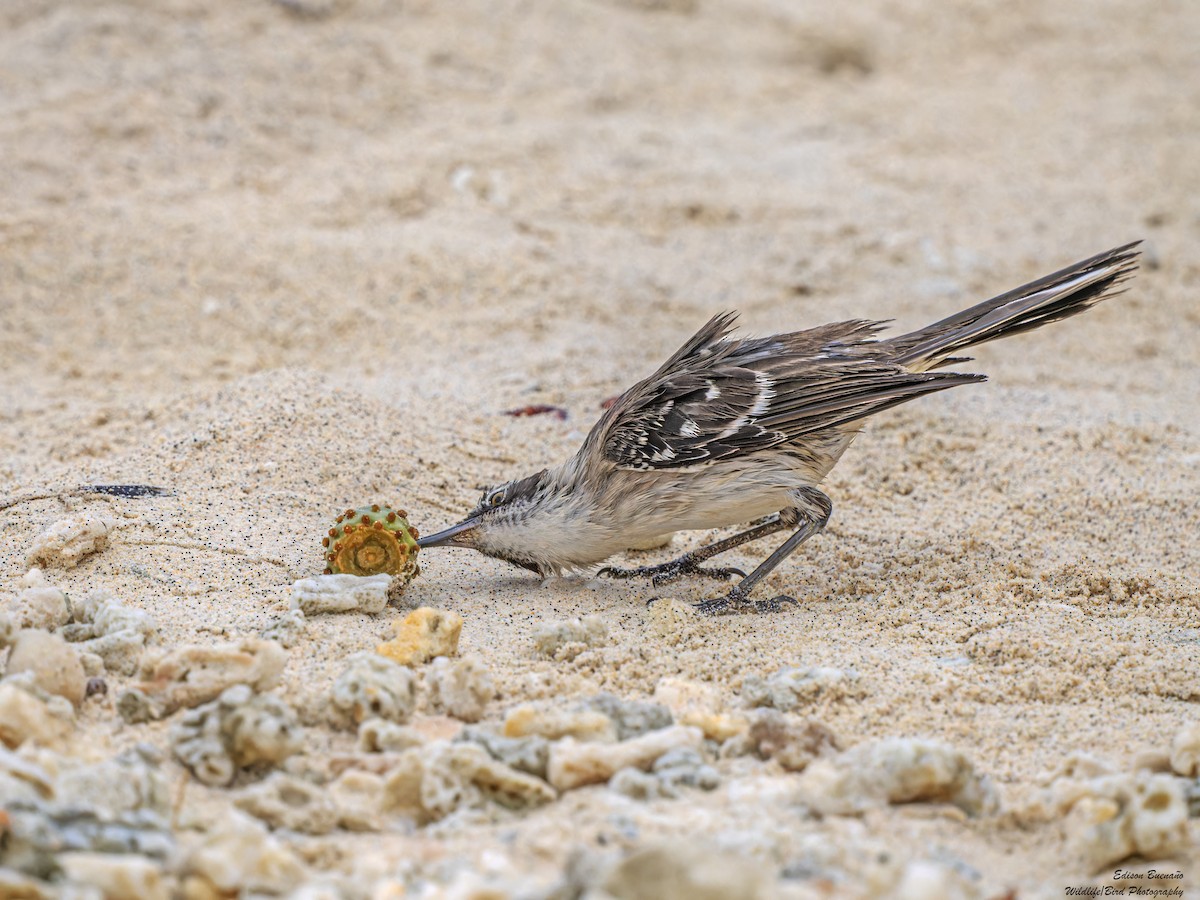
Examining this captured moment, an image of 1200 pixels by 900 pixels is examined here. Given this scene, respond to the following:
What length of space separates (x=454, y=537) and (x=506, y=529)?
201 millimetres

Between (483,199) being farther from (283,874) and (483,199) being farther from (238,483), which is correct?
(283,874)

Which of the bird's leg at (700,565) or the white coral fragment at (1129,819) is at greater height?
the white coral fragment at (1129,819)

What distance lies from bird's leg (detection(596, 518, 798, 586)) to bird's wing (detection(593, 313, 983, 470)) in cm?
51

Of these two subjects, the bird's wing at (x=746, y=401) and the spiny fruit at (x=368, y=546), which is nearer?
the spiny fruit at (x=368, y=546)

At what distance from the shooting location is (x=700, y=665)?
3852 mm

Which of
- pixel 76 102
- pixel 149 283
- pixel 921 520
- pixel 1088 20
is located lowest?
pixel 921 520

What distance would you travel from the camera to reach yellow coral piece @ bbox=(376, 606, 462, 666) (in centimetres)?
372

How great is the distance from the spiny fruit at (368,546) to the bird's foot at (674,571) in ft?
3.30

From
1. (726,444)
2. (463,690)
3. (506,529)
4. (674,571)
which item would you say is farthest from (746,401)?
(463,690)

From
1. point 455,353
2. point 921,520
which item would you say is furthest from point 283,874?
point 455,353

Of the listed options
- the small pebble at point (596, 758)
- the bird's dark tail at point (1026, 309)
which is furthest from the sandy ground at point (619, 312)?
the bird's dark tail at point (1026, 309)

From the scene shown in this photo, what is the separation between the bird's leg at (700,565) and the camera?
5043 millimetres

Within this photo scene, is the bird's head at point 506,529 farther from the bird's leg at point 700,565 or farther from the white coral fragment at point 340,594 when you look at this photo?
the white coral fragment at point 340,594

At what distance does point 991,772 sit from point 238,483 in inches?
124
